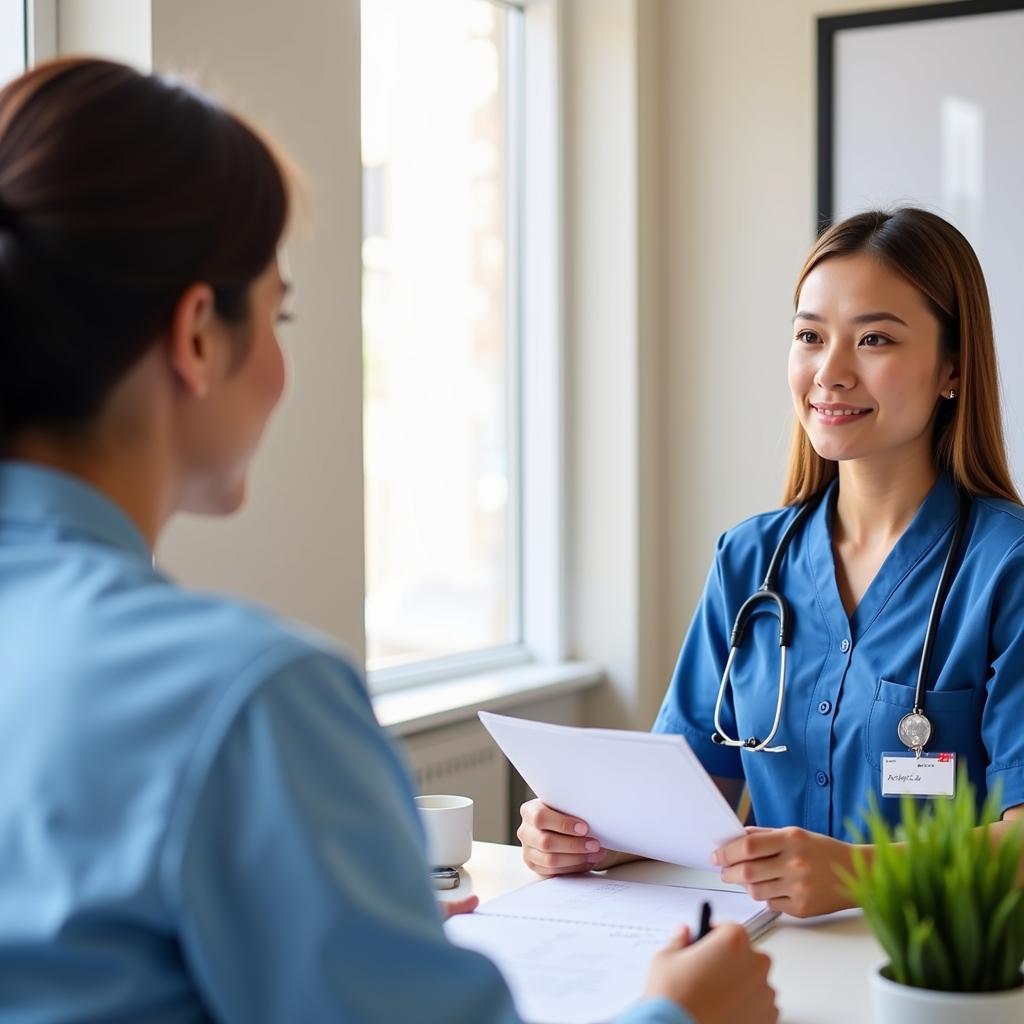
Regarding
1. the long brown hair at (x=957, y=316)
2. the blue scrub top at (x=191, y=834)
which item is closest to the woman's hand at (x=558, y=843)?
the long brown hair at (x=957, y=316)

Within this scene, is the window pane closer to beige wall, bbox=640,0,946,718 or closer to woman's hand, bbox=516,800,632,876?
beige wall, bbox=640,0,946,718

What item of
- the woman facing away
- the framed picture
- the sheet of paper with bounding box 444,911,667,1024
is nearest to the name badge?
the sheet of paper with bounding box 444,911,667,1024

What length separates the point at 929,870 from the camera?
0.99 metres

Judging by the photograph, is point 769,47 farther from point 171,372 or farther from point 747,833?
point 171,372

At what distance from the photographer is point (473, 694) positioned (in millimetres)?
3045

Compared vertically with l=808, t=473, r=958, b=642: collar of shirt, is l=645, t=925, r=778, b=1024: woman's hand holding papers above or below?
below

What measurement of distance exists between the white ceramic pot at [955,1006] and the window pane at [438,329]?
6.98 feet

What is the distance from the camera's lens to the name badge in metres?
1.69

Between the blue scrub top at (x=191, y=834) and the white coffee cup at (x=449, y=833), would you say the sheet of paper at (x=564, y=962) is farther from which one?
the blue scrub top at (x=191, y=834)

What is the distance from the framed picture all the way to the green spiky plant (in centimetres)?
228

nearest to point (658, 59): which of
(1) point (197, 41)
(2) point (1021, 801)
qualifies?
(1) point (197, 41)

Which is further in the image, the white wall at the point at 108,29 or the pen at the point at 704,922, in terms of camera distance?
the white wall at the point at 108,29

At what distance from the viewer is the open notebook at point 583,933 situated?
1177 mm

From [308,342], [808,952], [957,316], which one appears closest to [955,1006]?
[808,952]
